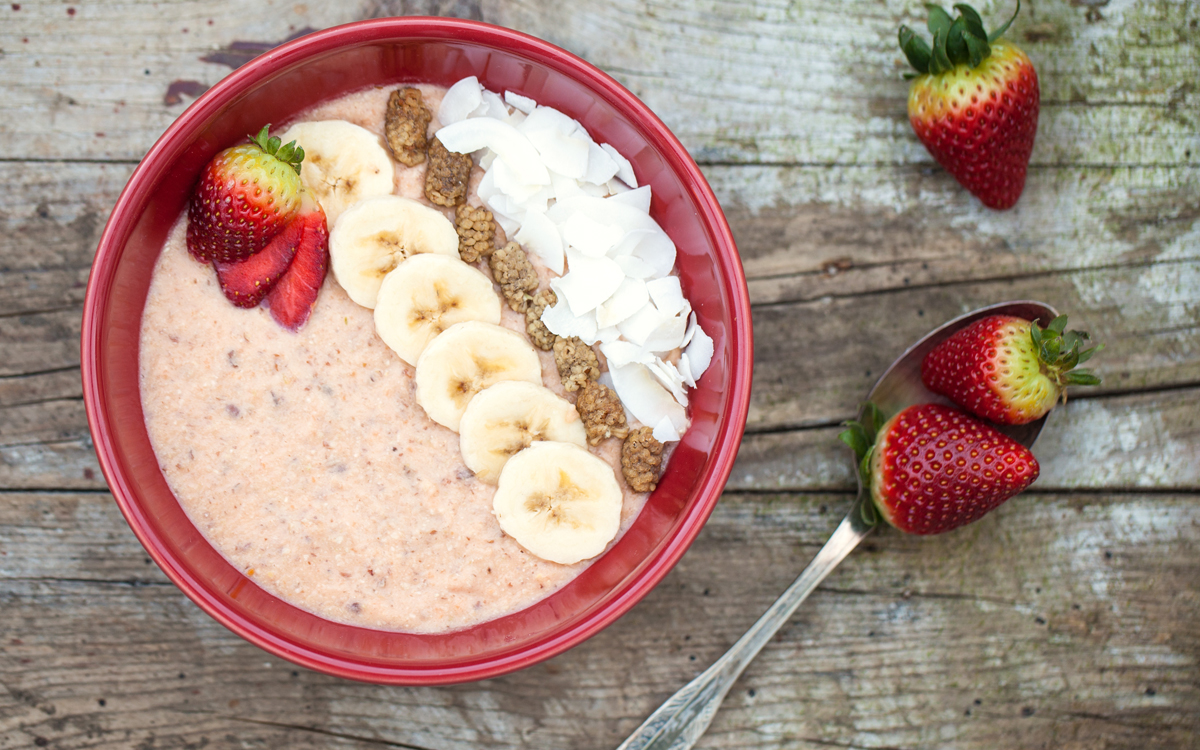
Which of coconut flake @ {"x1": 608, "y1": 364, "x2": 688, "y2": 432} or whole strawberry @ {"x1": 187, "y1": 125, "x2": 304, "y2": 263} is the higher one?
whole strawberry @ {"x1": 187, "y1": 125, "x2": 304, "y2": 263}

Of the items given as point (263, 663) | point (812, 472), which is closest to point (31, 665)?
point (263, 663)

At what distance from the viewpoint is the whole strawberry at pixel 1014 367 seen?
1.27 meters

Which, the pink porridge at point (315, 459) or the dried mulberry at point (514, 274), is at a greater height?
the dried mulberry at point (514, 274)

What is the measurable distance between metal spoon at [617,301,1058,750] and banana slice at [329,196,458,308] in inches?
35.6

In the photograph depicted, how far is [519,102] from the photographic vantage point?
1322mm

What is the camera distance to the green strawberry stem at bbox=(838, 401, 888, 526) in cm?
140

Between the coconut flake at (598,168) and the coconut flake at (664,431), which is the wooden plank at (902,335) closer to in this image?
the coconut flake at (664,431)

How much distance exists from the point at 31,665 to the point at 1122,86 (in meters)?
2.51

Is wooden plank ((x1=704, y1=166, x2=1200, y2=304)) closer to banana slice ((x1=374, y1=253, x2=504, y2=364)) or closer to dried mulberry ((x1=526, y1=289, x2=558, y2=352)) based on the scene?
dried mulberry ((x1=526, y1=289, x2=558, y2=352))

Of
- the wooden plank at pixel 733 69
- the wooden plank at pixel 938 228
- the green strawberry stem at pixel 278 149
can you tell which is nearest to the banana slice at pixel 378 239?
the green strawberry stem at pixel 278 149

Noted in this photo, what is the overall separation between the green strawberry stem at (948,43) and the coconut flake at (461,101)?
2.62 ft

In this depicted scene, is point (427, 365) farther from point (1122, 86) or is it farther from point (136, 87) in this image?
point (1122, 86)

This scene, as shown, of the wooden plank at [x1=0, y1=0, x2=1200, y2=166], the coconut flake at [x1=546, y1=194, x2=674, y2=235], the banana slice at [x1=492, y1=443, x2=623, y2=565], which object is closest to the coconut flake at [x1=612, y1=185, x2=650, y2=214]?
the coconut flake at [x1=546, y1=194, x2=674, y2=235]

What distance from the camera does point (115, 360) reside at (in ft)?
3.92
